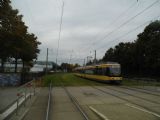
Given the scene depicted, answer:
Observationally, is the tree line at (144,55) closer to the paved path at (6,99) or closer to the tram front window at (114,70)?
the tram front window at (114,70)

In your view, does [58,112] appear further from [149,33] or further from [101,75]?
[149,33]

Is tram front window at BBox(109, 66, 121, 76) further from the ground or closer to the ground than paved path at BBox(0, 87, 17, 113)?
further from the ground

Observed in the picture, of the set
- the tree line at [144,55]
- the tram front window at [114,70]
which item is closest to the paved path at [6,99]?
the tram front window at [114,70]

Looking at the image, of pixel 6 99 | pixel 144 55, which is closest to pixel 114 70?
pixel 6 99

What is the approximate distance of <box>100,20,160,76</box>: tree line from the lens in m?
58.4

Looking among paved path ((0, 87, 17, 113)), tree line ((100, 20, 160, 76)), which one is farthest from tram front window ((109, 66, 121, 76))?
paved path ((0, 87, 17, 113))

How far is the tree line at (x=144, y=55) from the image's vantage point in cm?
5844

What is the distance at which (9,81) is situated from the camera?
121 ft

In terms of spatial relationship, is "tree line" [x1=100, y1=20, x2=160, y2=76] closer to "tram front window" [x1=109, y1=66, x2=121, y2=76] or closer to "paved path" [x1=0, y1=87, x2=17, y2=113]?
"tram front window" [x1=109, y1=66, x2=121, y2=76]

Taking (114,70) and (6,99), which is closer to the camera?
(6,99)

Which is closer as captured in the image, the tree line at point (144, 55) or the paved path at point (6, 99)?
the paved path at point (6, 99)

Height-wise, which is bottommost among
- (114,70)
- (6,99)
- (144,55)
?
(6,99)

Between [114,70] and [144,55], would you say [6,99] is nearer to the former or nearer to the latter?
[114,70]

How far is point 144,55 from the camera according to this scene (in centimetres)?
6450
